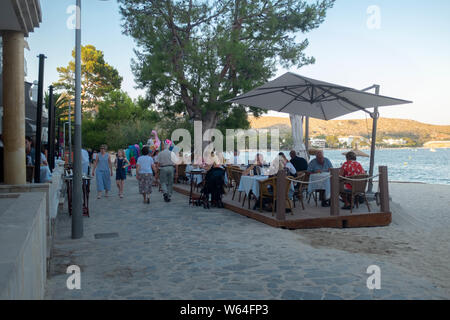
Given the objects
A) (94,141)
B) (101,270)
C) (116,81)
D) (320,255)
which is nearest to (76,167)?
(101,270)

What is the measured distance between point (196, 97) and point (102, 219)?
11.9 m

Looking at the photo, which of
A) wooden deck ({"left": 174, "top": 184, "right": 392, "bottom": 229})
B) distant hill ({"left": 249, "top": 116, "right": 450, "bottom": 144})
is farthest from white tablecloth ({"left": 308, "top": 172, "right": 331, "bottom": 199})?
distant hill ({"left": 249, "top": 116, "right": 450, "bottom": 144})

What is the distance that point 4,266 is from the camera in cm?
217

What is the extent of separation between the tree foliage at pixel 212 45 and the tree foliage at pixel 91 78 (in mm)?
41172

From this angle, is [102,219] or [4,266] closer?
[4,266]

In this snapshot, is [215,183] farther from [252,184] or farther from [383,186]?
[383,186]

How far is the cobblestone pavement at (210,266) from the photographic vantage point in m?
4.40

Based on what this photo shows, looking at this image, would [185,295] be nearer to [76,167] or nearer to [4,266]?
[4,266]

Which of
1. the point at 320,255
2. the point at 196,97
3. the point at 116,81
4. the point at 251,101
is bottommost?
the point at 320,255

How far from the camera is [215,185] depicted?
35.3 feet

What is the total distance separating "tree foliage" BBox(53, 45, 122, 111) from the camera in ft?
192

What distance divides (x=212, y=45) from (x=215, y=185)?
1017 centimetres

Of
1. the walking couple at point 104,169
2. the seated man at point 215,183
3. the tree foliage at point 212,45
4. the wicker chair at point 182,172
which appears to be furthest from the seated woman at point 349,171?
the tree foliage at point 212,45

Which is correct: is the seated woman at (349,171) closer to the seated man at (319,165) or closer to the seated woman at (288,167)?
the seated man at (319,165)
